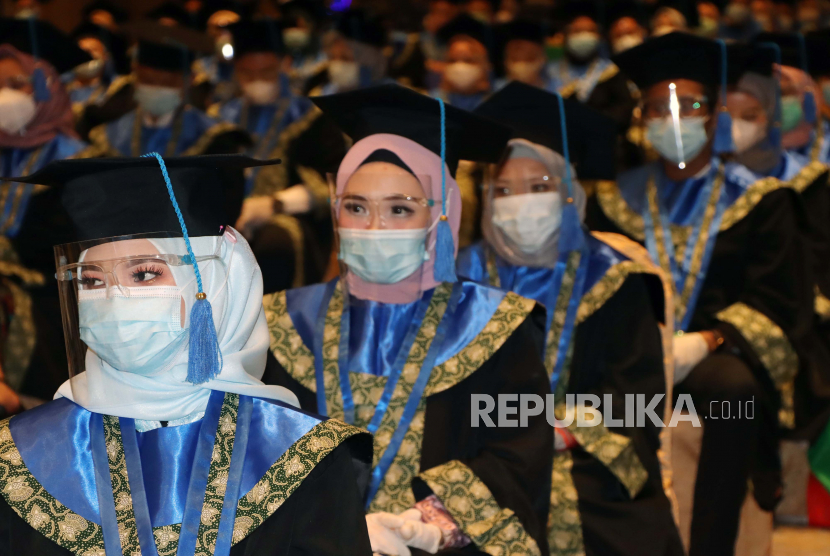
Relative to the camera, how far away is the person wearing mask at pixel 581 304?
3521 mm

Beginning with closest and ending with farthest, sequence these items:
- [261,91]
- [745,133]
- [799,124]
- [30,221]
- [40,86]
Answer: [745,133], [30,221], [40,86], [799,124], [261,91]

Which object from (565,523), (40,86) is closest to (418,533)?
(565,523)

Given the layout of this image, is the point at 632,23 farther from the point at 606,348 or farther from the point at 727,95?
the point at 606,348

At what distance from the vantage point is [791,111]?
6.62 meters

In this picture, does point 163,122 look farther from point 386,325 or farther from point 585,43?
point 585,43

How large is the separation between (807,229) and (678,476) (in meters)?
1.42

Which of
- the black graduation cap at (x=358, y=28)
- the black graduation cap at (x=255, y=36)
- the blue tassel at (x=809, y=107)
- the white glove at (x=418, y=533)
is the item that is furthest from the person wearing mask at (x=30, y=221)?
the blue tassel at (x=809, y=107)

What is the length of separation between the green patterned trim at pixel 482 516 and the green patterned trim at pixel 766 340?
6.65ft

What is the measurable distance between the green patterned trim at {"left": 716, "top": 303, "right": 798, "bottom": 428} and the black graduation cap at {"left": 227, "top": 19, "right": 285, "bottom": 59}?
4156 millimetres

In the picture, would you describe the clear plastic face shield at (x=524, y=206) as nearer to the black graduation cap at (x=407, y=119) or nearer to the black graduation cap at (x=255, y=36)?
the black graduation cap at (x=407, y=119)

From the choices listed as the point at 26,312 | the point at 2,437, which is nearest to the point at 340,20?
the point at 26,312

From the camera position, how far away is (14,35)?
→ 6000 mm

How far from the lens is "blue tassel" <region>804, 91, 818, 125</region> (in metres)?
6.65

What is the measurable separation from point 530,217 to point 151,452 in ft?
6.67
